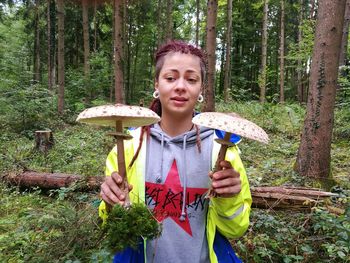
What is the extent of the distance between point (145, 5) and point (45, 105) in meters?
13.8

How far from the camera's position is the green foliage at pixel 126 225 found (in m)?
1.68

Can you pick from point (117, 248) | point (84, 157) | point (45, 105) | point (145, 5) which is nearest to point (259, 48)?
point (145, 5)

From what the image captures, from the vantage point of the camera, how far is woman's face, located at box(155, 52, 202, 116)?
1964 mm

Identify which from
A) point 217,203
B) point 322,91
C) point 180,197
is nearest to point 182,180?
point 180,197

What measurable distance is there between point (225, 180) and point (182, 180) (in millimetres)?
375

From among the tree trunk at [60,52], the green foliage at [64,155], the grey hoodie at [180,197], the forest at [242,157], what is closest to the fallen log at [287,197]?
the forest at [242,157]

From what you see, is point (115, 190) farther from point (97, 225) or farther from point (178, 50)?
point (97, 225)

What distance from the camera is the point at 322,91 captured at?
514cm

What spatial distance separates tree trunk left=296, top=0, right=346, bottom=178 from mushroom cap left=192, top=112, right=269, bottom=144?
12.9 feet

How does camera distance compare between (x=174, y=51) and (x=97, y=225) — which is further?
(x=97, y=225)

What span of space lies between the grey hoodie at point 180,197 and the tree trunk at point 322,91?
12.2ft

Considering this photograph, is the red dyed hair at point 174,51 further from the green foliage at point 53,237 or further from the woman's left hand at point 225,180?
the green foliage at point 53,237

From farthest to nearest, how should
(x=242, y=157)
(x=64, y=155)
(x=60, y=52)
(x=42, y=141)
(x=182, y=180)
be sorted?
(x=60, y=52), (x=42, y=141), (x=64, y=155), (x=242, y=157), (x=182, y=180)

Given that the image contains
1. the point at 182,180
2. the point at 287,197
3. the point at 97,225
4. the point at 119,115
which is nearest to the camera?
the point at 119,115
